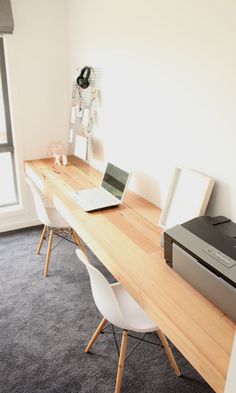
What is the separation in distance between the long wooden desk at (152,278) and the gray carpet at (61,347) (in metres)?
0.64

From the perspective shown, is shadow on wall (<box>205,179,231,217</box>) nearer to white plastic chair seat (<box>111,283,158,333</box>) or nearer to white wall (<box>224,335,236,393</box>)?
white plastic chair seat (<box>111,283,158,333</box>)

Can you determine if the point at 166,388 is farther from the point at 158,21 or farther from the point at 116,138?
the point at 158,21

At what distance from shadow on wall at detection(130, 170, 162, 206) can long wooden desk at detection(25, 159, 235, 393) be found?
0.04 meters

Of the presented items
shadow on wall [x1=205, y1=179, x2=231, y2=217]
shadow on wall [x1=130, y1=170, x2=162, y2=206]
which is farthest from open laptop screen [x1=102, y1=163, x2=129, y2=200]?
shadow on wall [x1=205, y1=179, x2=231, y2=217]

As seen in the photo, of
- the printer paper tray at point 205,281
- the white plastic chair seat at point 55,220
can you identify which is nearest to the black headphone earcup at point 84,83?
the white plastic chair seat at point 55,220

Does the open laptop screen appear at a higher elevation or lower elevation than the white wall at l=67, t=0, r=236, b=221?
lower

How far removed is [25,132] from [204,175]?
1.93 meters

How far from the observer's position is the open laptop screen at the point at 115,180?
2.19 m

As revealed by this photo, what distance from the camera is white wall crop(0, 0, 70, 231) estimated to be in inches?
108

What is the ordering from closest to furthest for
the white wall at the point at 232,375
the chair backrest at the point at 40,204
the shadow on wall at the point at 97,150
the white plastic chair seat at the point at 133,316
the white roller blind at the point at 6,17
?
1. the white wall at the point at 232,375
2. the white plastic chair seat at the point at 133,316
3. the chair backrest at the point at 40,204
4. the white roller blind at the point at 6,17
5. the shadow on wall at the point at 97,150

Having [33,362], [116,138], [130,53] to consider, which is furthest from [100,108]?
[33,362]

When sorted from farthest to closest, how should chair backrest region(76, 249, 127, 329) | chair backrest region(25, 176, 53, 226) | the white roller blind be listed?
Result: the white roller blind < chair backrest region(25, 176, 53, 226) < chair backrest region(76, 249, 127, 329)

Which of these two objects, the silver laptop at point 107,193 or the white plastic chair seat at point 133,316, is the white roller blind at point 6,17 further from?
the white plastic chair seat at point 133,316

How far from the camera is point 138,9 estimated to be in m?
1.94
